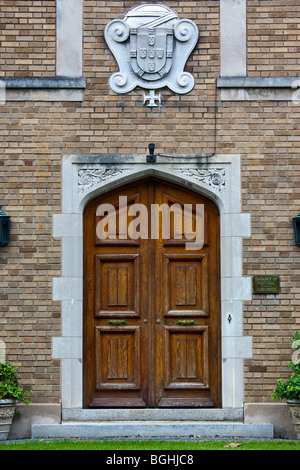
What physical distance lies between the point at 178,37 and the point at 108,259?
285cm

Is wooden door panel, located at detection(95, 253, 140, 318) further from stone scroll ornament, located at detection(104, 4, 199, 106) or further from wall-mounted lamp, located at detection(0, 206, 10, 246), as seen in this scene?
stone scroll ornament, located at detection(104, 4, 199, 106)

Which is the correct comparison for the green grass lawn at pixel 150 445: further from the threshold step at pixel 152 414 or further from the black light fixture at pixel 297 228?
the black light fixture at pixel 297 228

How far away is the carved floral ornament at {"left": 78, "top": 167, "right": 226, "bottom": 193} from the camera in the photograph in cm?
1073

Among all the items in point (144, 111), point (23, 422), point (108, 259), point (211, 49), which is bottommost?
point (23, 422)

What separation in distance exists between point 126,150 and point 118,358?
2.54m

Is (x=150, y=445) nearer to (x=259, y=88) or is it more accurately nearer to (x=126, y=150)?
(x=126, y=150)

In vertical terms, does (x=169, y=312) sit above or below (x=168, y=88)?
below

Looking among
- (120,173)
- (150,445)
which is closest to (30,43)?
(120,173)

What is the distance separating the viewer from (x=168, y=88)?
10.8 metres

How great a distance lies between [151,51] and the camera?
35.3 ft

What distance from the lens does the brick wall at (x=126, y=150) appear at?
1053 cm

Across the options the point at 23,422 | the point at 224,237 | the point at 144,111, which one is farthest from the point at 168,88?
the point at 23,422

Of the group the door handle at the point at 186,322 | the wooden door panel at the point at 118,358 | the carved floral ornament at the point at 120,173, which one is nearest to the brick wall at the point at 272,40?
the carved floral ornament at the point at 120,173

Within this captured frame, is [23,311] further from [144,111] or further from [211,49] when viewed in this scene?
[211,49]
